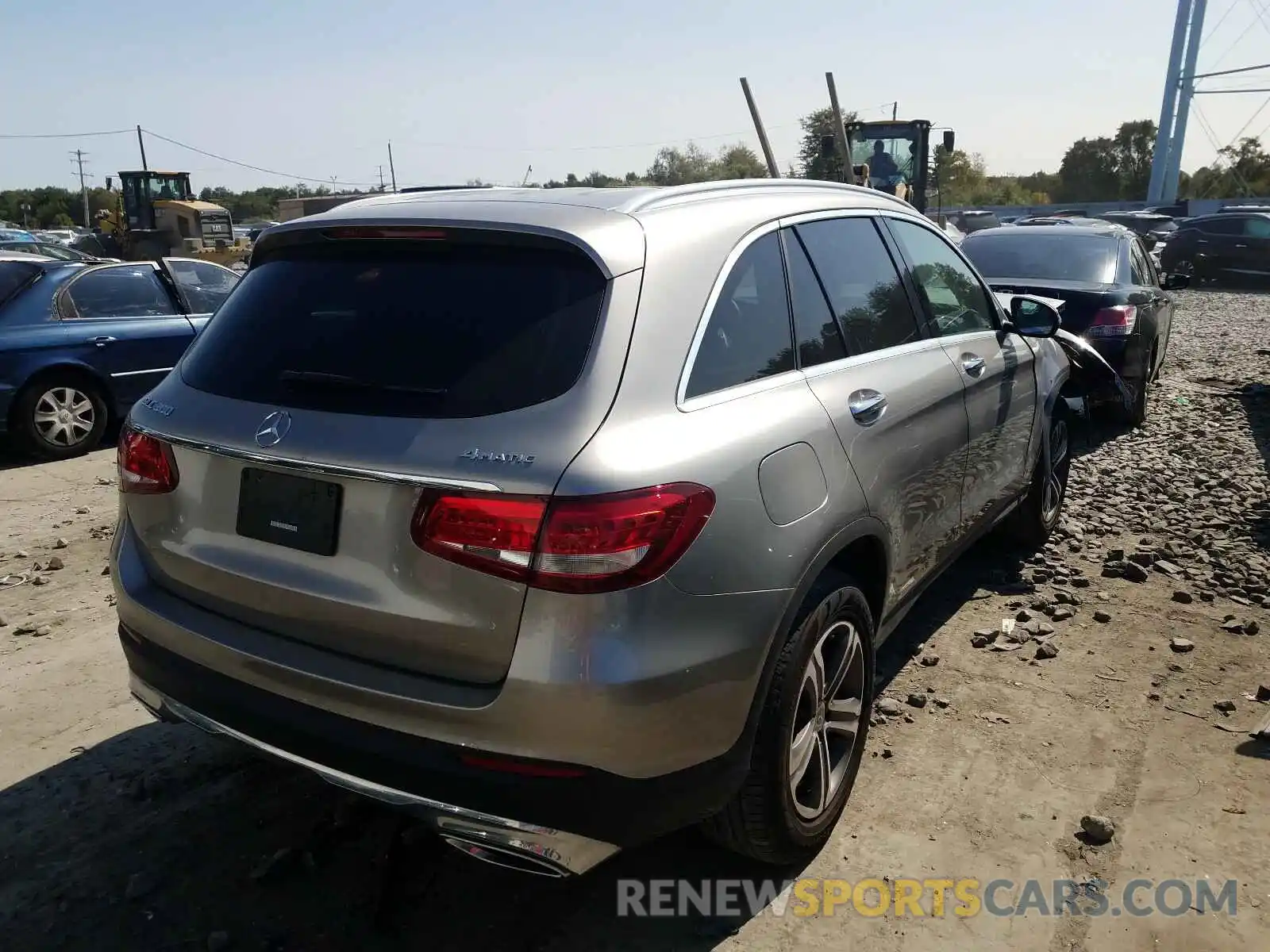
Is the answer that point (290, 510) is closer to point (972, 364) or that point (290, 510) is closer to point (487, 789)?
point (487, 789)

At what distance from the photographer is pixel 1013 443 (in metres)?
4.40

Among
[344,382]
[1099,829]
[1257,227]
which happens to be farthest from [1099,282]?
[1257,227]

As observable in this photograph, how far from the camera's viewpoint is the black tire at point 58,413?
7.47 m

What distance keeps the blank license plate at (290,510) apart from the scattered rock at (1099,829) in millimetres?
2345

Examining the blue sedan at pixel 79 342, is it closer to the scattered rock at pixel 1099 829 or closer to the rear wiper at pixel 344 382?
the rear wiper at pixel 344 382

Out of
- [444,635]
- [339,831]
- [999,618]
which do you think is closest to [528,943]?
[339,831]

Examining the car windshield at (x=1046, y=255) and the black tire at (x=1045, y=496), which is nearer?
the black tire at (x=1045, y=496)

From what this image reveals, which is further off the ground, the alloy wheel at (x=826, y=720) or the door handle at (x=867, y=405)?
the door handle at (x=867, y=405)

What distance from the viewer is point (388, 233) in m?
2.51

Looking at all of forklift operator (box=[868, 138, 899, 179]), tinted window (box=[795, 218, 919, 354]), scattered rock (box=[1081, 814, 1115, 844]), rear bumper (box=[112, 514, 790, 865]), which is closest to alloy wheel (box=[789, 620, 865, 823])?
→ rear bumper (box=[112, 514, 790, 865])

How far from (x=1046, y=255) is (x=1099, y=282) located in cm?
67

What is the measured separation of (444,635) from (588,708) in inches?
14.0

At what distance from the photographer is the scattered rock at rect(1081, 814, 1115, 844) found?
2936 mm

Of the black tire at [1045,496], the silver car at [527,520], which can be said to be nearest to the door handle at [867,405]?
the silver car at [527,520]
